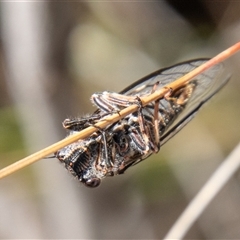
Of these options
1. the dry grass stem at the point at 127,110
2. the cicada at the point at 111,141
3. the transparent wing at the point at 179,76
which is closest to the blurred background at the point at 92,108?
the transparent wing at the point at 179,76

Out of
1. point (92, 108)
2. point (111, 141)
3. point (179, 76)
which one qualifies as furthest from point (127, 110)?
point (92, 108)

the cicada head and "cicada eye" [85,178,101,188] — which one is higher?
the cicada head

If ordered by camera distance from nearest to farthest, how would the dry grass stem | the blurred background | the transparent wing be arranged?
the dry grass stem, the transparent wing, the blurred background

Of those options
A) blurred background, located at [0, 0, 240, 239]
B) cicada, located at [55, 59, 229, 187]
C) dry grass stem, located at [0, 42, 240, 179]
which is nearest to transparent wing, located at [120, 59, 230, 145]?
cicada, located at [55, 59, 229, 187]

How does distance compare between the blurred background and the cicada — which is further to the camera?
the blurred background

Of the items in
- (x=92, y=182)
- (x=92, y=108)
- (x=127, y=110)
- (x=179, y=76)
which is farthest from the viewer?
(x=92, y=108)

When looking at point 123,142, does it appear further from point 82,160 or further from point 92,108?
point 92,108

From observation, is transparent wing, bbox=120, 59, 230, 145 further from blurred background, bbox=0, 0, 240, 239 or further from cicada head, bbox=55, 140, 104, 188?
blurred background, bbox=0, 0, 240, 239

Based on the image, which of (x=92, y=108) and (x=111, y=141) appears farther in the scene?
(x=92, y=108)
